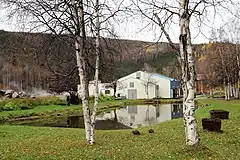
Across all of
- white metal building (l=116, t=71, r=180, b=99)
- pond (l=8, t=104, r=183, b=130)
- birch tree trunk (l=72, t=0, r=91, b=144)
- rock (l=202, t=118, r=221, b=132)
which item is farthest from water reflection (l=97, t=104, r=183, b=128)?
white metal building (l=116, t=71, r=180, b=99)

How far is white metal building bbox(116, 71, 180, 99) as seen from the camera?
78.8 meters

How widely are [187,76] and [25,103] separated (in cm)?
4061

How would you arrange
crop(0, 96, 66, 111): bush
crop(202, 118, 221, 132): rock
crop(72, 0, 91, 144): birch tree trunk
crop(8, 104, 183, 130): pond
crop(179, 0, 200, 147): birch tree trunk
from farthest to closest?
crop(0, 96, 66, 111): bush < crop(8, 104, 183, 130): pond < crop(202, 118, 221, 132): rock < crop(72, 0, 91, 144): birch tree trunk < crop(179, 0, 200, 147): birch tree trunk

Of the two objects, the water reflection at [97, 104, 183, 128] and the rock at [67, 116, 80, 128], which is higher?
the water reflection at [97, 104, 183, 128]

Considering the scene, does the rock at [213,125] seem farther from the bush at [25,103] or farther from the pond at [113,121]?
the bush at [25,103]

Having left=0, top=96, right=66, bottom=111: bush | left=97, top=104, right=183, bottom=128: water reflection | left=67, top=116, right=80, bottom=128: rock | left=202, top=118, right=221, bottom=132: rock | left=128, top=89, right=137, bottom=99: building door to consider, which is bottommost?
left=67, top=116, right=80, bottom=128: rock

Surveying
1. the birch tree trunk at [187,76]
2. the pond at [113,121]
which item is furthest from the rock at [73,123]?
the birch tree trunk at [187,76]

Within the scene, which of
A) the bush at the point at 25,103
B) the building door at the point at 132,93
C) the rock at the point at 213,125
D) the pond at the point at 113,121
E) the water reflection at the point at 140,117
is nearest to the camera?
the rock at the point at 213,125

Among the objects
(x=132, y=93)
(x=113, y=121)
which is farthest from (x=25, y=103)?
(x=132, y=93)

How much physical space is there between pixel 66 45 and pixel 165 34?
404cm

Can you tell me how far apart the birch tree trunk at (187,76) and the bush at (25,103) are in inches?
1466

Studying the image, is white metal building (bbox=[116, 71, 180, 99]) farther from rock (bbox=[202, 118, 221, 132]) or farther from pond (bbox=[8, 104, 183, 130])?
rock (bbox=[202, 118, 221, 132])

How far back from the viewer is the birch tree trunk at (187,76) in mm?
10414

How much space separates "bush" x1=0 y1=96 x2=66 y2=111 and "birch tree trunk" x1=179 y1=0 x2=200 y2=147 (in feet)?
122
